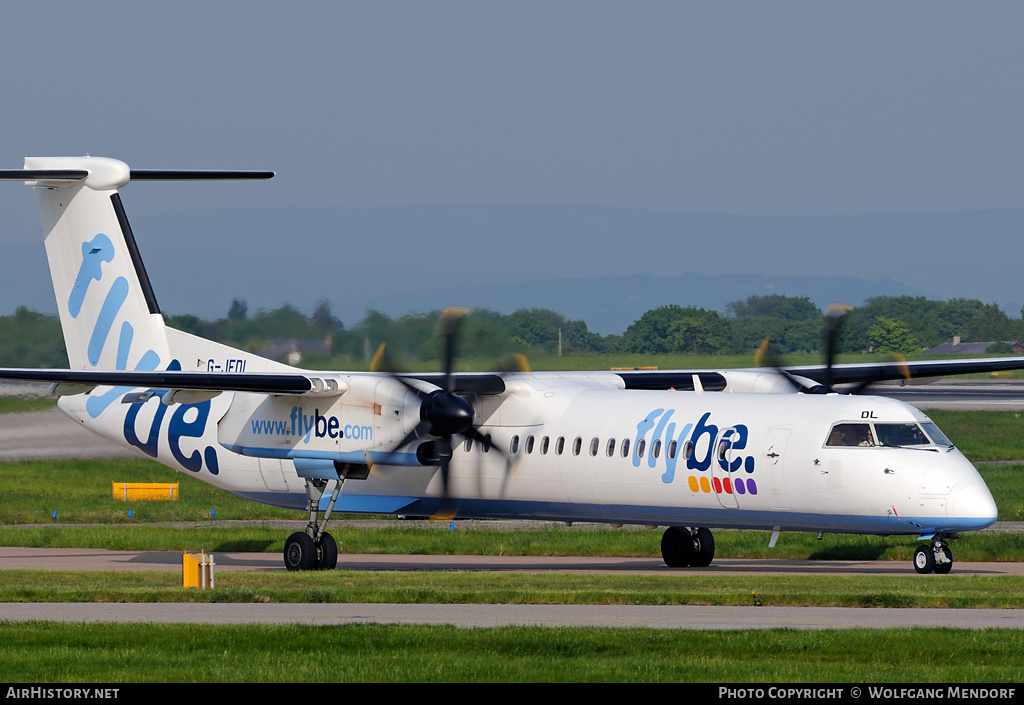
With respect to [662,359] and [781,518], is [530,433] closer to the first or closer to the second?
[781,518]

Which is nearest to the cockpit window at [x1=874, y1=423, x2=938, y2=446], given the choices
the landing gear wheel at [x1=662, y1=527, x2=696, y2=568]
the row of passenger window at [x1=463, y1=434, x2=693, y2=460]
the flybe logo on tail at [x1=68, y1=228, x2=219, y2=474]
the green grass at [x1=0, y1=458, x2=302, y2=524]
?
the row of passenger window at [x1=463, y1=434, x2=693, y2=460]

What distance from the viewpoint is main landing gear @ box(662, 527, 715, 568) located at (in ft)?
86.4

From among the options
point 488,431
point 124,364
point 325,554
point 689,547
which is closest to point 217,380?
point 325,554

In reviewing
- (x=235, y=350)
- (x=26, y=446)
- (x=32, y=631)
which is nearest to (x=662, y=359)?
(x=26, y=446)

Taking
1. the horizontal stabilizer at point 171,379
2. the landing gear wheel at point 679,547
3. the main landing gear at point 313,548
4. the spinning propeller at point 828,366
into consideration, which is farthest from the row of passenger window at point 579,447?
the spinning propeller at point 828,366

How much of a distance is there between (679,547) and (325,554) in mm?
6506

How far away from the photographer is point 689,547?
86.4 ft

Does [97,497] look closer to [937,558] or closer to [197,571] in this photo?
[197,571]

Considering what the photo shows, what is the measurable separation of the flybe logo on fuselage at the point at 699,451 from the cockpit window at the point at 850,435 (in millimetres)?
1337

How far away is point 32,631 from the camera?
1553 centimetres

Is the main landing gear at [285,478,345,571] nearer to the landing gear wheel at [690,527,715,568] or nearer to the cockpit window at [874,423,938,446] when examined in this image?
the landing gear wheel at [690,527,715,568]

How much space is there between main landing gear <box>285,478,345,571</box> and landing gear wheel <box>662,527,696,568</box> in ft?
20.1

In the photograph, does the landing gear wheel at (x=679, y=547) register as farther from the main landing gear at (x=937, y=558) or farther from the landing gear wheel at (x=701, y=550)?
the main landing gear at (x=937, y=558)

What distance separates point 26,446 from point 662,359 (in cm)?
3931
